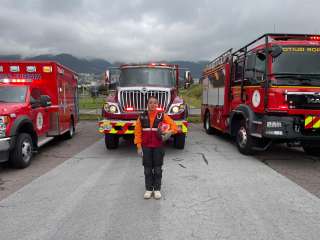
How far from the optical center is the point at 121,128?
302 inches

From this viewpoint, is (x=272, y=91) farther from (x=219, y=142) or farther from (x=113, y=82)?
(x=113, y=82)

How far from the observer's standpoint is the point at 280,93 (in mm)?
6578

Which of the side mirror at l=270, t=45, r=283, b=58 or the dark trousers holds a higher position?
the side mirror at l=270, t=45, r=283, b=58

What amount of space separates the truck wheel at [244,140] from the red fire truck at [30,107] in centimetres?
509

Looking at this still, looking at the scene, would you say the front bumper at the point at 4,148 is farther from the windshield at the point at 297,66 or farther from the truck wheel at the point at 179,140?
the windshield at the point at 297,66

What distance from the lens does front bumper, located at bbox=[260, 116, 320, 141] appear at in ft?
21.5

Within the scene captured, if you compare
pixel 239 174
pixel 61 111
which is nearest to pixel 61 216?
pixel 239 174

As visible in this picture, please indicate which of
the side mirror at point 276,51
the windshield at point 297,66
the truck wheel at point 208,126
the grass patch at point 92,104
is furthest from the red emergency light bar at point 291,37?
the grass patch at point 92,104

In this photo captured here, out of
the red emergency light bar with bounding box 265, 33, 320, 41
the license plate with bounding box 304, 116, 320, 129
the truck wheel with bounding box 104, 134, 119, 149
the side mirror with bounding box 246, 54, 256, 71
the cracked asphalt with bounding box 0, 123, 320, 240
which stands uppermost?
the red emergency light bar with bounding box 265, 33, 320, 41

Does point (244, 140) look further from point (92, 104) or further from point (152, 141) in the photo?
point (92, 104)

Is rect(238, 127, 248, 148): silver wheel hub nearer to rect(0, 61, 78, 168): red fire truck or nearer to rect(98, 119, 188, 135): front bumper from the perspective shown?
rect(98, 119, 188, 135): front bumper

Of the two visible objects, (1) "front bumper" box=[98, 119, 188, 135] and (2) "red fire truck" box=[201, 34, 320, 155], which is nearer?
(2) "red fire truck" box=[201, 34, 320, 155]

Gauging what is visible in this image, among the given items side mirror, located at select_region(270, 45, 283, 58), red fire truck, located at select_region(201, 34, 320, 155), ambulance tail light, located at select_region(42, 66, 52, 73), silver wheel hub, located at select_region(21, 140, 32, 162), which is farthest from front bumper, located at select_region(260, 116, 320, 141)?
ambulance tail light, located at select_region(42, 66, 52, 73)

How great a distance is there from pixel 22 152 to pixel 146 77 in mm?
4139
